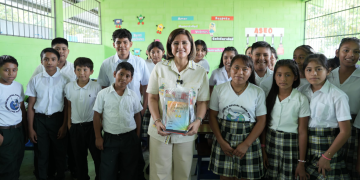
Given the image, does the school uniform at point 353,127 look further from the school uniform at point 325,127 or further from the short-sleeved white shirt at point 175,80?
the short-sleeved white shirt at point 175,80

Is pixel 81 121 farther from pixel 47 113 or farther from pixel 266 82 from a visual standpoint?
pixel 266 82

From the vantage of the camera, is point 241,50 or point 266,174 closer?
point 266,174

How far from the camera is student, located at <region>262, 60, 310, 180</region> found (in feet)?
5.68

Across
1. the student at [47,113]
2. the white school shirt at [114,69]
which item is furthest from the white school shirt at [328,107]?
the student at [47,113]

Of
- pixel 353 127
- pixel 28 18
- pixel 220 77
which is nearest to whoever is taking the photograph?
pixel 353 127

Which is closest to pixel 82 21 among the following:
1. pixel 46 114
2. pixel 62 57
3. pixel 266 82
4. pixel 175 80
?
pixel 62 57

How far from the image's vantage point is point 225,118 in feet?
5.89

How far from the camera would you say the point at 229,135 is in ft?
5.80

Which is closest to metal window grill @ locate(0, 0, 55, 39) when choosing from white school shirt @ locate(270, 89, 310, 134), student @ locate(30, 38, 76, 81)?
student @ locate(30, 38, 76, 81)

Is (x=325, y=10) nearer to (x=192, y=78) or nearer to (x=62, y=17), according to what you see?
(x=192, y=78)

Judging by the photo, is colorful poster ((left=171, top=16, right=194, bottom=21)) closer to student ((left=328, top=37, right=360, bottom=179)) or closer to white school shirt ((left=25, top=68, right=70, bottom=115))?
white school shirt ((left=25, top=68, right=70, bottom=115))

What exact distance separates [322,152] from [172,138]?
46.1 inches

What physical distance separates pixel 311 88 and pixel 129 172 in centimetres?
181

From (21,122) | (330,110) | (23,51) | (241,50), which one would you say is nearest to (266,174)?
(330,110)
